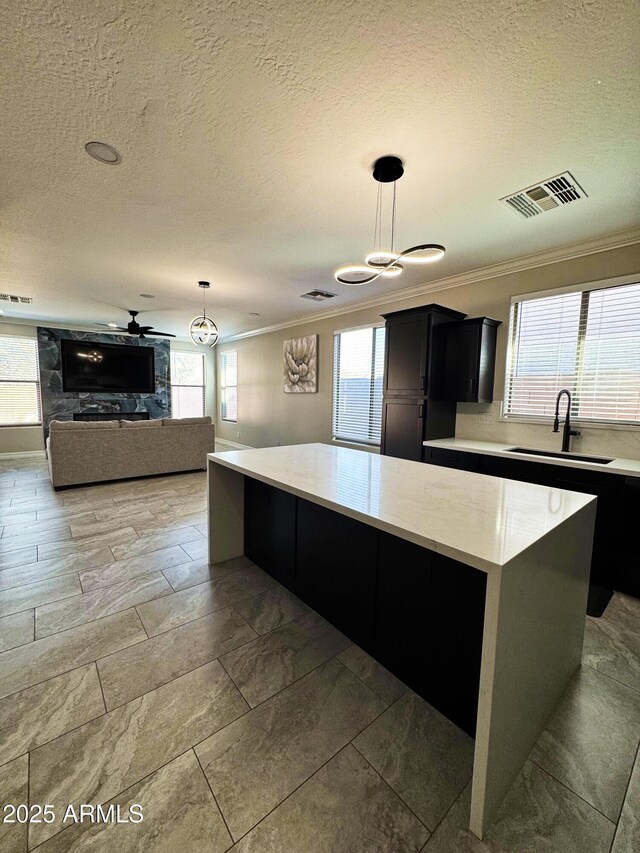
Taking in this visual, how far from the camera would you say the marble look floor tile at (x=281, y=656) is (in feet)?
5.20

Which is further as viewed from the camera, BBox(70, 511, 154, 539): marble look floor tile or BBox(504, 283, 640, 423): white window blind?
BBox(70, 511, 154, 539): marble look floor tile

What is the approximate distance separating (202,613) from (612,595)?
2.78 meters

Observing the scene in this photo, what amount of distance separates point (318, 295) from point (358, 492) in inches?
148

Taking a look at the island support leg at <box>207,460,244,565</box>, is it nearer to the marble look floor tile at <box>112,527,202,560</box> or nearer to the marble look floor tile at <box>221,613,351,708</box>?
the marble look floor tile at <box>112,527,202,560</box>

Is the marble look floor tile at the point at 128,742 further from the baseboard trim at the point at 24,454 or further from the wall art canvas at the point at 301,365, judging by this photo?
the baseboard trim at the point at 24,454

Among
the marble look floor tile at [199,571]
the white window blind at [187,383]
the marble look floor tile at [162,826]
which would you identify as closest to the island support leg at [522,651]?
the marble look floor tile at [162,826]

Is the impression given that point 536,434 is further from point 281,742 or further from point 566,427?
point 281,742

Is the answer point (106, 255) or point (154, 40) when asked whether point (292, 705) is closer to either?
point (154, 40)

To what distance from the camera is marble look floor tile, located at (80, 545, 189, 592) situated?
241cm

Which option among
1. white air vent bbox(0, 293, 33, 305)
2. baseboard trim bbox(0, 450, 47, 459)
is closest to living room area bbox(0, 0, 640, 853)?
white air vent bbox(0, 293, 33, 305)

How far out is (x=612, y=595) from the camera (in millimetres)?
2428

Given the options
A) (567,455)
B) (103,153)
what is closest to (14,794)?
(103,153)

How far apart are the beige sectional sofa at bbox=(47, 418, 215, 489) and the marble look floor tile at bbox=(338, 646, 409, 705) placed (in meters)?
4.39

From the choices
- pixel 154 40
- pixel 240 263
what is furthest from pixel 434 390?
pixel 154 40
